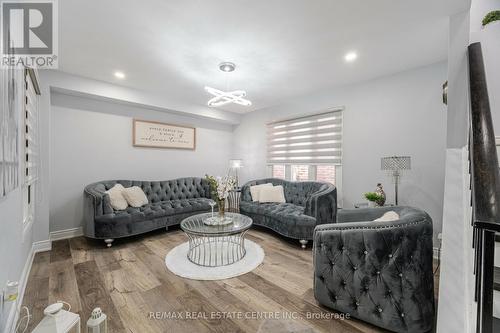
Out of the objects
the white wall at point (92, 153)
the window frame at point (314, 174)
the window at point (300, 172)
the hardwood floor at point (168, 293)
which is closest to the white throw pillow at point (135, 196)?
the white wall at point (92, 153)

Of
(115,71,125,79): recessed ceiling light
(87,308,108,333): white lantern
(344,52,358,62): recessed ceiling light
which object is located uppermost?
(344,52,358,62): recessed ceiling light

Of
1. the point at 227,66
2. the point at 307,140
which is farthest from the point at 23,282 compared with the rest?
the point at 307,140

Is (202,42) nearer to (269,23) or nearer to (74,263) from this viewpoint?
(269,23)

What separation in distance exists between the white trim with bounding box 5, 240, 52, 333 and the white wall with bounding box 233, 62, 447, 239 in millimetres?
4148

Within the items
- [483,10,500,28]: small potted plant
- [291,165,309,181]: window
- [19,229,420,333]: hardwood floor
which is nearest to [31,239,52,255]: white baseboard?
[19,229,420,333]: hardwood floor

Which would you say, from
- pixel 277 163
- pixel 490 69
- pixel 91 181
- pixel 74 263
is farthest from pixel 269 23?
pixel 91 181

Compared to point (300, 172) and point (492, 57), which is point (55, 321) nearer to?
point (492, 57)

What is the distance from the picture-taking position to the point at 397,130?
10.6 feet

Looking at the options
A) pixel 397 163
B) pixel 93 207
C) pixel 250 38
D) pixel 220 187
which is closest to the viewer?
pixel 250 38

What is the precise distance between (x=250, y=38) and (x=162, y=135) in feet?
10.2

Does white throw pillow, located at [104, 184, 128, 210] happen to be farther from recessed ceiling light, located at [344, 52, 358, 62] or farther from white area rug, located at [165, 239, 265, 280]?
recessed ceiling light, located at [344, 52, 358, 62]

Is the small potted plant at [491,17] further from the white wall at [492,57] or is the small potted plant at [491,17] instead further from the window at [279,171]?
the window at [279,171]

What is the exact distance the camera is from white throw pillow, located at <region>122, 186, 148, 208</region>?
12.1 feet

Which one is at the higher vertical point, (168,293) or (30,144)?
(30,144)
